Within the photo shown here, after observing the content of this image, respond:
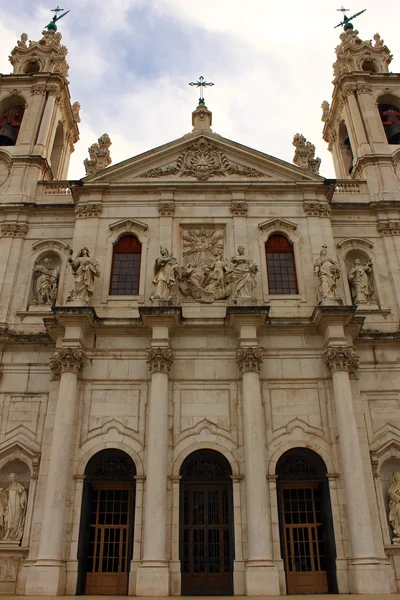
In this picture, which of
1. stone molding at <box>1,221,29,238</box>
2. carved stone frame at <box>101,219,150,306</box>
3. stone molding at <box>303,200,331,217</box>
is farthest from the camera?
stone molding at <box>1,221,29,238</box>

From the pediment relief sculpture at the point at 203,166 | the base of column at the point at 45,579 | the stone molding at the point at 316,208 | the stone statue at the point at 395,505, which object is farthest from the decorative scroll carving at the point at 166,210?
the base of column at the point at 45,579

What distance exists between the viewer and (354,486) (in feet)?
48.3

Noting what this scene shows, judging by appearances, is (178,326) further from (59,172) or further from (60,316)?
(59,172)

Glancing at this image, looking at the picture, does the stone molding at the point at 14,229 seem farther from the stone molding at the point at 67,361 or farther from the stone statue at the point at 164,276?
the stone molding at the point at 67,361

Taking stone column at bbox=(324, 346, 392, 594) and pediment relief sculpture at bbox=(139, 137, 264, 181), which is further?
pediment relief sculpture at bbox=(139, 137, 264, 181)

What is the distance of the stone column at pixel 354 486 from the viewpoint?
543 inches

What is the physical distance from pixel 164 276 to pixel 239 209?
14.4 ft

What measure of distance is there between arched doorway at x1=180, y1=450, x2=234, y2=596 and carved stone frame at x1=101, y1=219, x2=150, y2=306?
567 cm

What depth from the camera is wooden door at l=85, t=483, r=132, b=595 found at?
14.8 m

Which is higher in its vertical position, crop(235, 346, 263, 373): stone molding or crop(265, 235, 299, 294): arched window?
crop(265, 235, 299, 294): arched window

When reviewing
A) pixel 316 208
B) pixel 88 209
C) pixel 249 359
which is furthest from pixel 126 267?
pixel 316 208

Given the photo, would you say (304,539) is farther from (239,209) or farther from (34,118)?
(34,118)

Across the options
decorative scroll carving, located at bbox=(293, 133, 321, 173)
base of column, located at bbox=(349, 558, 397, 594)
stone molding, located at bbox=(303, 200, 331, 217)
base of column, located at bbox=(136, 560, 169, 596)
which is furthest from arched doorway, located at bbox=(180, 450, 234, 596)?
decorative scroll carving, located at bbox=(293, 133, 321, 173)

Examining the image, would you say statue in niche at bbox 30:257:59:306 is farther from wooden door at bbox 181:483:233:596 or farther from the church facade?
wooden door at bbox 181:483:233:596
